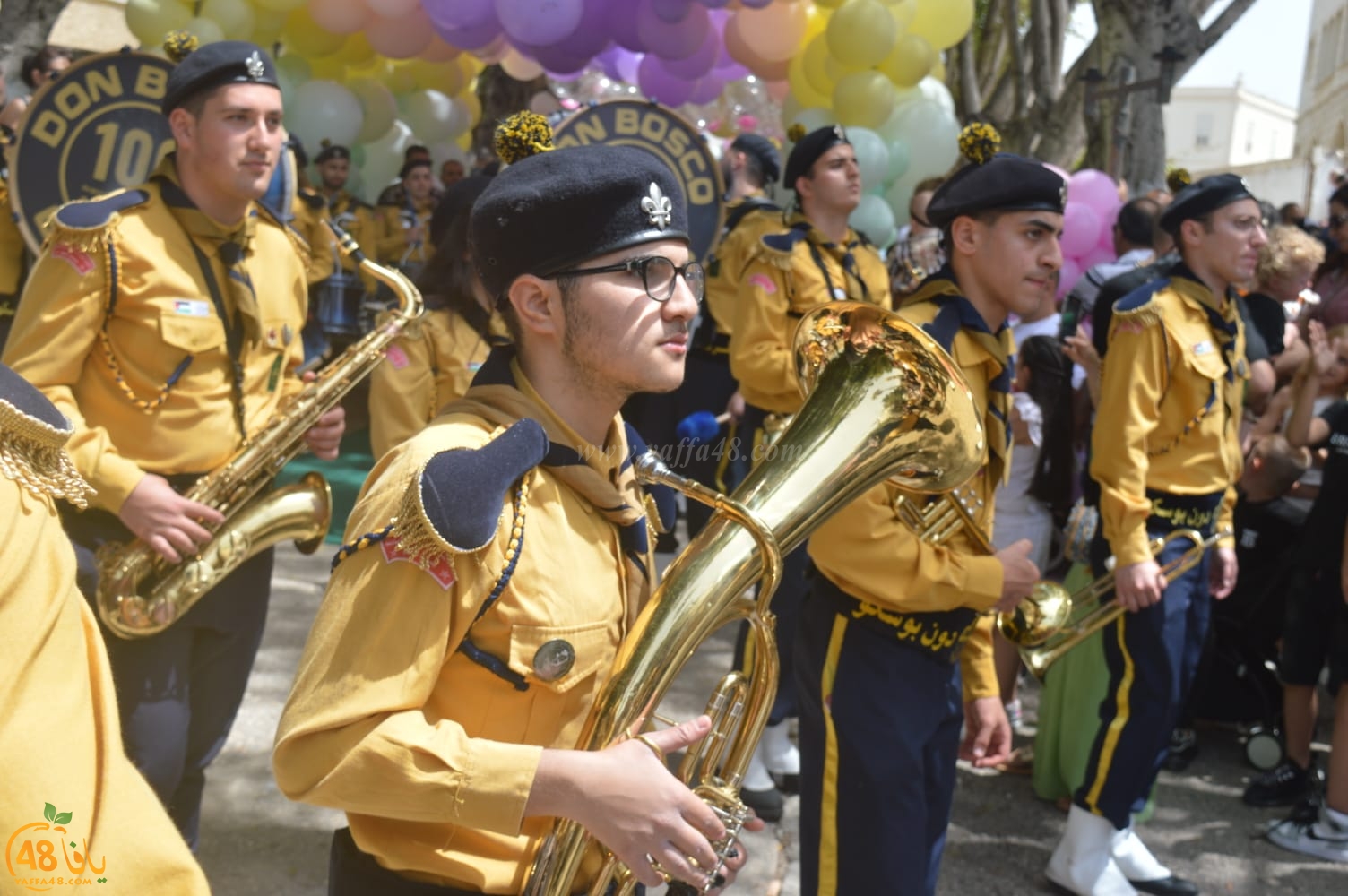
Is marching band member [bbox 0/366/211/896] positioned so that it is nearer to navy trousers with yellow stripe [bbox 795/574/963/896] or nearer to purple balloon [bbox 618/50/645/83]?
navy trousers with yellow stripe [bbox 795/574/963/896]

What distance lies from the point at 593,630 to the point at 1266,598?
4454 millimetres

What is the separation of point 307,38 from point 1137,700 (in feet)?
23.3

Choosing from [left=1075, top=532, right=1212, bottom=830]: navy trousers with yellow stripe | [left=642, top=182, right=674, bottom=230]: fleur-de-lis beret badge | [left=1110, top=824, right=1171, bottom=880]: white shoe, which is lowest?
[left=1110, top=824, right=1171, bottom=880]: white shoe

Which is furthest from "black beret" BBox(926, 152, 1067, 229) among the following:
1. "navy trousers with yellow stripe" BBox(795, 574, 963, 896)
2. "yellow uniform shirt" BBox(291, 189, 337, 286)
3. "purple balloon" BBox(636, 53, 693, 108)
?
"yellow uniform shirt" BBox(291, 189, 337, 286)

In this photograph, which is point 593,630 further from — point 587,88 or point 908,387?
point 587,88

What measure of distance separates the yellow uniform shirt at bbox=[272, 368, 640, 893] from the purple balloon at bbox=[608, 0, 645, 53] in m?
6.13

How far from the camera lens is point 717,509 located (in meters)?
1.86

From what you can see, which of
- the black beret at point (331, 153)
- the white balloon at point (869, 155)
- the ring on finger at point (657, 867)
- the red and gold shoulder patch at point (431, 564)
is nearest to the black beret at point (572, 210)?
the red and gold shoulder patch at point (431, 564)

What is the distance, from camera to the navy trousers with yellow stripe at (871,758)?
279 centimetres

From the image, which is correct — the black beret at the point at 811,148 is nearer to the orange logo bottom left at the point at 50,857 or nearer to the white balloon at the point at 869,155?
the white balloon at the point at 869,155

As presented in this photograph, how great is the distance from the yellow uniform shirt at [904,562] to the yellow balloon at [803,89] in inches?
207

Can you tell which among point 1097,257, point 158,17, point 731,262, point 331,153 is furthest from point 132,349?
point 331,153

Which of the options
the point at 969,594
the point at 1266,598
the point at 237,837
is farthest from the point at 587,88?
the point at 969,594

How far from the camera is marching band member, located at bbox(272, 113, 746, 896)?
A: 1569mm
